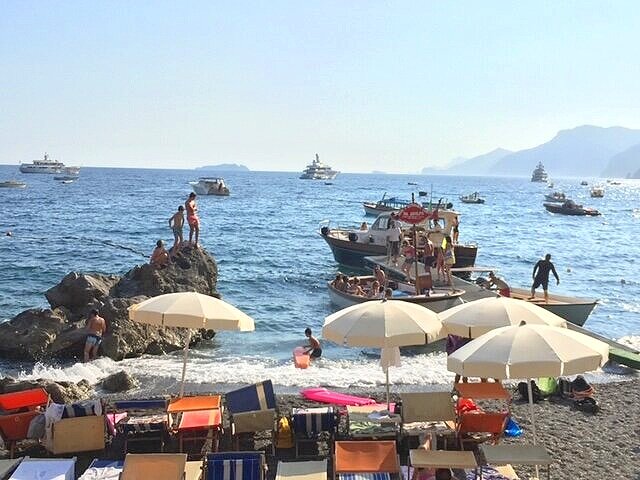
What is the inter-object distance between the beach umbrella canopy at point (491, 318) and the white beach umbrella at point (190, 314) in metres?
3.25

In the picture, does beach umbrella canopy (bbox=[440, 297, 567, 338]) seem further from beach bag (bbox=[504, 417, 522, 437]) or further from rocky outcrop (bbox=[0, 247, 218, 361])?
rocky outcrop (bbox=[0, 247, 218, 361])

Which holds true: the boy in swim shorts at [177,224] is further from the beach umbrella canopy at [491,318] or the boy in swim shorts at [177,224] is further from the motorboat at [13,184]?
the motorboat at [13,184]

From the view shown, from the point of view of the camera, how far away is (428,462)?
7.96 meters

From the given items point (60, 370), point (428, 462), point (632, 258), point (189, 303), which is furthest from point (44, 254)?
point (632, 258)

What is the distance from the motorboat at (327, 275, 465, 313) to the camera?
66.2 ft

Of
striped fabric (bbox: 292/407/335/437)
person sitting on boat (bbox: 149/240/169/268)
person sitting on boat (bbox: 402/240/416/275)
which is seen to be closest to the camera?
striped fabric (bbox: 292/407/335/437)

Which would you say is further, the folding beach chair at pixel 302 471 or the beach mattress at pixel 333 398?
the beach mattress at pixel 333 398

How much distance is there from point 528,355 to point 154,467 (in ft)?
14.9

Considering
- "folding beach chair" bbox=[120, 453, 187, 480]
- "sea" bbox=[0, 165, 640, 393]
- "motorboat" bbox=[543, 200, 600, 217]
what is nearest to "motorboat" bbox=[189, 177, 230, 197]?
"sea" bbox=[0, 165, 640, 393]

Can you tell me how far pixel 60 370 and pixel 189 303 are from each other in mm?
6950

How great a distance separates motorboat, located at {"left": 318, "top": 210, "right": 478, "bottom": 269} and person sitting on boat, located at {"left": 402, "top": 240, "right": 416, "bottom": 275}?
93 cm

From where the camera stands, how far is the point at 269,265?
38.5m

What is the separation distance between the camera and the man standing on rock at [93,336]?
15969 mm

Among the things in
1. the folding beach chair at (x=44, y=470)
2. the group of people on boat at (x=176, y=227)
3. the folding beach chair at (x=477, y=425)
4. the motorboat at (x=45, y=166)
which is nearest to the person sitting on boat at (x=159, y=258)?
the group of people on boat at (x=176, y=227)
